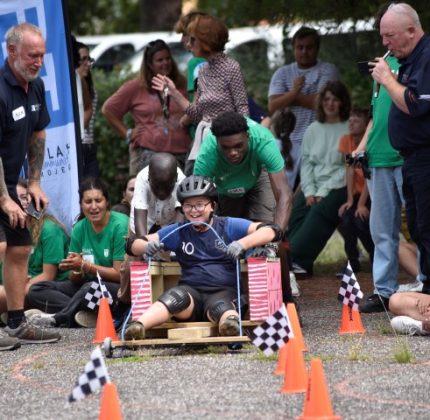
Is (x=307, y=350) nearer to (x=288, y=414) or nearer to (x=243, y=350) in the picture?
(x=243, y=350)

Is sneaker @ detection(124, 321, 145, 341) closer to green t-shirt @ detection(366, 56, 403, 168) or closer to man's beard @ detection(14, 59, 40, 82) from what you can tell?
man's beard @ detection(14, 59, 40, 82)

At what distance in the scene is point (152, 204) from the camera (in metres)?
9.92

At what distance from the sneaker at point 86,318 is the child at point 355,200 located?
3.20 m

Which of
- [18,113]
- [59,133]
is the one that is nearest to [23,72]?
[18,113]

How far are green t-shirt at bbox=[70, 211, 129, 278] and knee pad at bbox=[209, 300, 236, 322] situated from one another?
7.10ft

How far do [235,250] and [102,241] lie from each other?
2455 mm

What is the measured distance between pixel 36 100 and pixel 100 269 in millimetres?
1843

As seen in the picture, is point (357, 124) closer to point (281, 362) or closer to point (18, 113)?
point (18, 113)

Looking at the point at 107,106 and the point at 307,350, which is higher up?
the point at 107,106

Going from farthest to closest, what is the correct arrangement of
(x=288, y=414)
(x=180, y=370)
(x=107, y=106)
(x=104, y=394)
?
(x=107, y=106) → (x=180, y=370) → (x=288, y=414) → (x=104, y=394)

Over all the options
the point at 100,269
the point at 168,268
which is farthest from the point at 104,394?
the point at 100,269

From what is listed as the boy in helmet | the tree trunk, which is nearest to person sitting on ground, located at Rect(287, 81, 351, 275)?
the boy in helmet

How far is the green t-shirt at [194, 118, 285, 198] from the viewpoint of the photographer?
964 centimetres

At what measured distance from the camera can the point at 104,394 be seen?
5848mm
